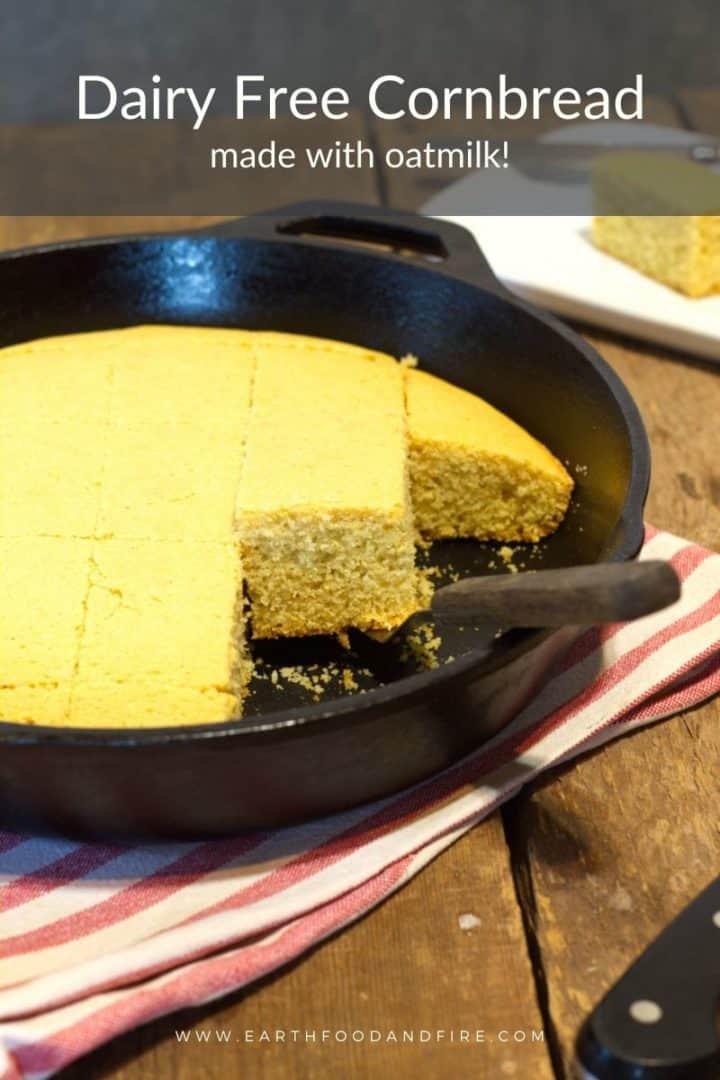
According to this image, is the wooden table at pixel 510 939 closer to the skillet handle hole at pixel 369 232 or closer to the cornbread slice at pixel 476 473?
the cornbread slice at pixel 476 473

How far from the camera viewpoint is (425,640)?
1523 millimetres

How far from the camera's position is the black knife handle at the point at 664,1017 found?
96 cm

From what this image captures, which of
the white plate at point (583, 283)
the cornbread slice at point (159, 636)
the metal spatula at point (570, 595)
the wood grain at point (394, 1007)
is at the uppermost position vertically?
the white plate at point (583, 283)

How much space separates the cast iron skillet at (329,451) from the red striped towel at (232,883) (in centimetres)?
3

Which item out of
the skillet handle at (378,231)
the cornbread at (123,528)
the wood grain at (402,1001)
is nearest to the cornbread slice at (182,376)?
the cornbread at (123,528)

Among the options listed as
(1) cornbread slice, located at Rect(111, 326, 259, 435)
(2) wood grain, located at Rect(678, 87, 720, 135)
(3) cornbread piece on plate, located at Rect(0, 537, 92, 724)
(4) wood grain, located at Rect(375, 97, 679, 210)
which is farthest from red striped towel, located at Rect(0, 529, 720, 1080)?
(2) wood grain, located at Rect(678, 87, 720, 135)

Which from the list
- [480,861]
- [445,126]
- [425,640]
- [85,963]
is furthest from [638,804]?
[445,126]

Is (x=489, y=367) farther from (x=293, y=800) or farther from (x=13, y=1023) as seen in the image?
(x=13, y=1023)

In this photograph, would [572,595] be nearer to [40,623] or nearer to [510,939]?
[510,939]

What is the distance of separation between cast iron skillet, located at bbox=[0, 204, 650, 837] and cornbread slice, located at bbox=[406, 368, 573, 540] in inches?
1.2

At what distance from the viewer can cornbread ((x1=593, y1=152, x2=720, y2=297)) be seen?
218 centimetres

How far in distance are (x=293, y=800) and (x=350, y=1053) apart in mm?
243

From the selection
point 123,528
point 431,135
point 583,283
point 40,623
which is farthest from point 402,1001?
point 431,135

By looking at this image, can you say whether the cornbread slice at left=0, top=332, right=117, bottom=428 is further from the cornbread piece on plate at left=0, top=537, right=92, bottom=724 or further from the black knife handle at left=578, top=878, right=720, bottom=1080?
the black knife handle at left=578, top=878, right=720, bottom=1080
